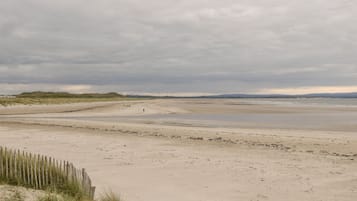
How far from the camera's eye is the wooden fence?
8.02 m

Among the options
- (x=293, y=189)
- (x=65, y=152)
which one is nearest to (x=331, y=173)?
(x=293, y=189)

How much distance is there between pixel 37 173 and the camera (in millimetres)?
8344

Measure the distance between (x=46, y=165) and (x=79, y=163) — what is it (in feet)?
14.4

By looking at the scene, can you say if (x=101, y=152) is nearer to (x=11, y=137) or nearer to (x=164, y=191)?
(x=164, y=191)

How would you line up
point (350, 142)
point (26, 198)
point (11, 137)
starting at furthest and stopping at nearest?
1. point (11, 137)
2. point (350, 142)
3. point (26, 198)

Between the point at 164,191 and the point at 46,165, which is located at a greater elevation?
the point at 46,165

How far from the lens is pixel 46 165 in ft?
27.5

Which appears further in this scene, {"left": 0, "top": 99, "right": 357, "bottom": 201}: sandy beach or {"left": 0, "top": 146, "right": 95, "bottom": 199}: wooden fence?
{"left": 0, "top": 99, "right": 357, "bottom": 201}: sandy beach

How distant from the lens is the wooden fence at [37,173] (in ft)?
26.3

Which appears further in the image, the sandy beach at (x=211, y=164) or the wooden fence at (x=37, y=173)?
the sandy beach at (x=211, y=164)

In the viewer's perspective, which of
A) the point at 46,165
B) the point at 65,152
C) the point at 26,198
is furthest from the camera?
the point at 65,152

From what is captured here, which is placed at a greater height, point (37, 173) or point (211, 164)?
point (37, 173)

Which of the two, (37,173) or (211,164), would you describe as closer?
(37,173)

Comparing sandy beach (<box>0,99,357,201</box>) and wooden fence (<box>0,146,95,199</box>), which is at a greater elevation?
wooden fence (<box>0,146,95,199</box>)
